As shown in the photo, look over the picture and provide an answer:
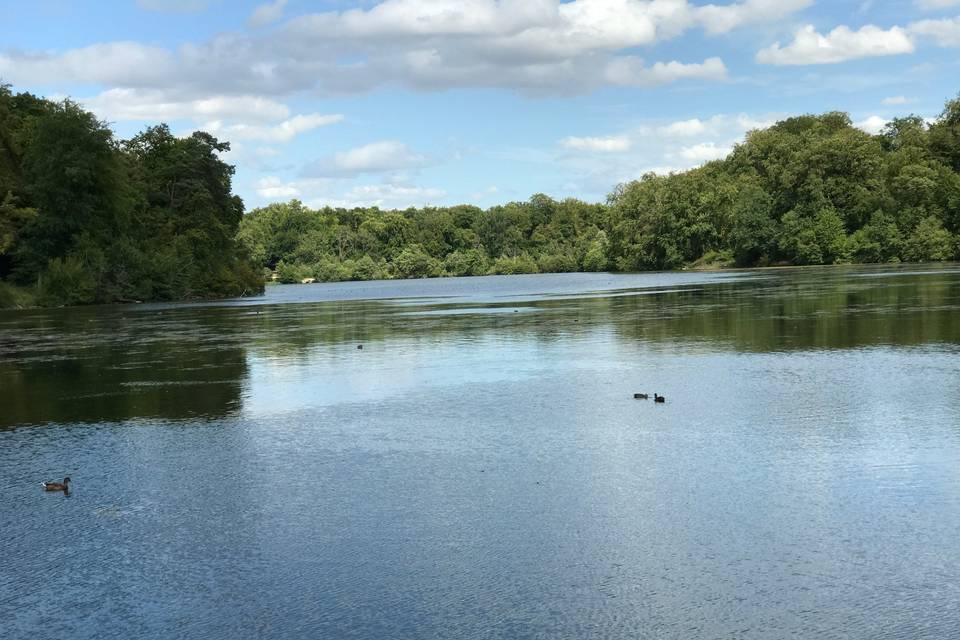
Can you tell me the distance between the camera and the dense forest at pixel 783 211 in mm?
109188

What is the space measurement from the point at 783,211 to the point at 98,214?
3270 inches

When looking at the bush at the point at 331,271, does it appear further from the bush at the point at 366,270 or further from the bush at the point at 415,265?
the bush at the point at 415,265

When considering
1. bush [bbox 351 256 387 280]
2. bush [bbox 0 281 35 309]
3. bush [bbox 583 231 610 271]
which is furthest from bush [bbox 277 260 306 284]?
bush [bbox 0 281 35 309]

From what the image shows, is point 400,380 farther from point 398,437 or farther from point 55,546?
point 55,546

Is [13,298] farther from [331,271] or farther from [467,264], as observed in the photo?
[467,264]

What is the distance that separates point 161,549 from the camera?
347 inches

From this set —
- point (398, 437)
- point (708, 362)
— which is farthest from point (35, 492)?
point (708, 362)

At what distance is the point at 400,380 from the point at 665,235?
116 metres

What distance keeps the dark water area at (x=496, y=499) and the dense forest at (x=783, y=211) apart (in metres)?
86.7

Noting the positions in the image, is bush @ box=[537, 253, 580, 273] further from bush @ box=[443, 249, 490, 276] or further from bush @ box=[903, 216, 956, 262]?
bush @ box=[903, 216, 956, 262]

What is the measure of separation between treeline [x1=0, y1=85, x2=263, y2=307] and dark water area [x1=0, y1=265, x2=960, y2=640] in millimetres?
54415

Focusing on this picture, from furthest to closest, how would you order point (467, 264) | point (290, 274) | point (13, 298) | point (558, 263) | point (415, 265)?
point (467, 264)
point (415, 265)
point (290, 274)
point (558, 263)
point (13, 298)

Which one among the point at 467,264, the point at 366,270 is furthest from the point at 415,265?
the point at 467,264

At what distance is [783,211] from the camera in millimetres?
120625
